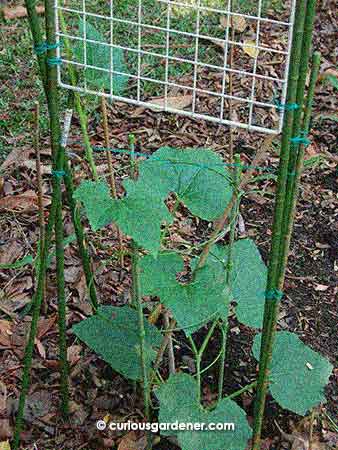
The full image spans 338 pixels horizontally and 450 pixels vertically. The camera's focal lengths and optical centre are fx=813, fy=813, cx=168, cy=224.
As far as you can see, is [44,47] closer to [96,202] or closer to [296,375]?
[96,202]

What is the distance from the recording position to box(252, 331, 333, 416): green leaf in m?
2.03

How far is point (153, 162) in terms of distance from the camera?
1.97m

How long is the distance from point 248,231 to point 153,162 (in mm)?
1141

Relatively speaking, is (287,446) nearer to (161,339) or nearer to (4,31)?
(161,339)

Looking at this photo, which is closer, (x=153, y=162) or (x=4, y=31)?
(x=153, y=162)

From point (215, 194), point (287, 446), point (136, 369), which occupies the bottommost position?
point (287, 446)

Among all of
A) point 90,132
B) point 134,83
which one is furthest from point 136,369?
point 134,83

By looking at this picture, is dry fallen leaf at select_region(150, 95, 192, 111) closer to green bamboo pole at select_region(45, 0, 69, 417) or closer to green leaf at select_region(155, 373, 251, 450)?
green bamboo pole at select_region(45, 0, 69, 417)

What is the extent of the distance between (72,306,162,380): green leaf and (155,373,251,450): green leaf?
0.48 feet

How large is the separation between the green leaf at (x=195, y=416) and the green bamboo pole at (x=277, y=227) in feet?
0.15

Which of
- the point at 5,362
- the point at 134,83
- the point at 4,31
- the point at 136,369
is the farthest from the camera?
the point at 4,31

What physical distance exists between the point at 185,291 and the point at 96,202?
0.30 metres

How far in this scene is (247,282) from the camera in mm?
2100

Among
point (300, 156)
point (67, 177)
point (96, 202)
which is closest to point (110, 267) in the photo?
point (67, 177)
